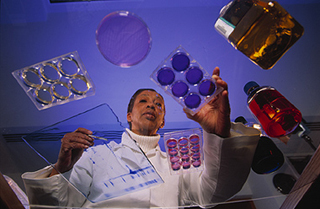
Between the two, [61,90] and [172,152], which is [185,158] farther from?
[61,90]

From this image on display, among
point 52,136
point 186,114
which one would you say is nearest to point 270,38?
point 186,114

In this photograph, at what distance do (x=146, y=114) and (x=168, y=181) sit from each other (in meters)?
0.24

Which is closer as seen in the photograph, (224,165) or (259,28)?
(259,28)

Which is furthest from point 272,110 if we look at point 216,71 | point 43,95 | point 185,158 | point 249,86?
point 43,95

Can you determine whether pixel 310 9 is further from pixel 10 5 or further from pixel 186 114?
pixel 10 5

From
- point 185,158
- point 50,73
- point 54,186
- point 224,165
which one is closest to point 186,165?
point 185,158

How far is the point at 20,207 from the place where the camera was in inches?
29.2

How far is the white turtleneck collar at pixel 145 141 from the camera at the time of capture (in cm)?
68

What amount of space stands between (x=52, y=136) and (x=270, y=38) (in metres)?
0.74

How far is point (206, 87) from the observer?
2.20 ft

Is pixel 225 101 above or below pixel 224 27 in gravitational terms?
below

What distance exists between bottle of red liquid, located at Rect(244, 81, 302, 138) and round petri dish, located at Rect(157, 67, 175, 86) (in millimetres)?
274

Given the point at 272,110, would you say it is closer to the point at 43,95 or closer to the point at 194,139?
the point at 194,139

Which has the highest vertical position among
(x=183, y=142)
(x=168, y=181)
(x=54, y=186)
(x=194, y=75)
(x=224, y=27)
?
(x=224, y=27)
